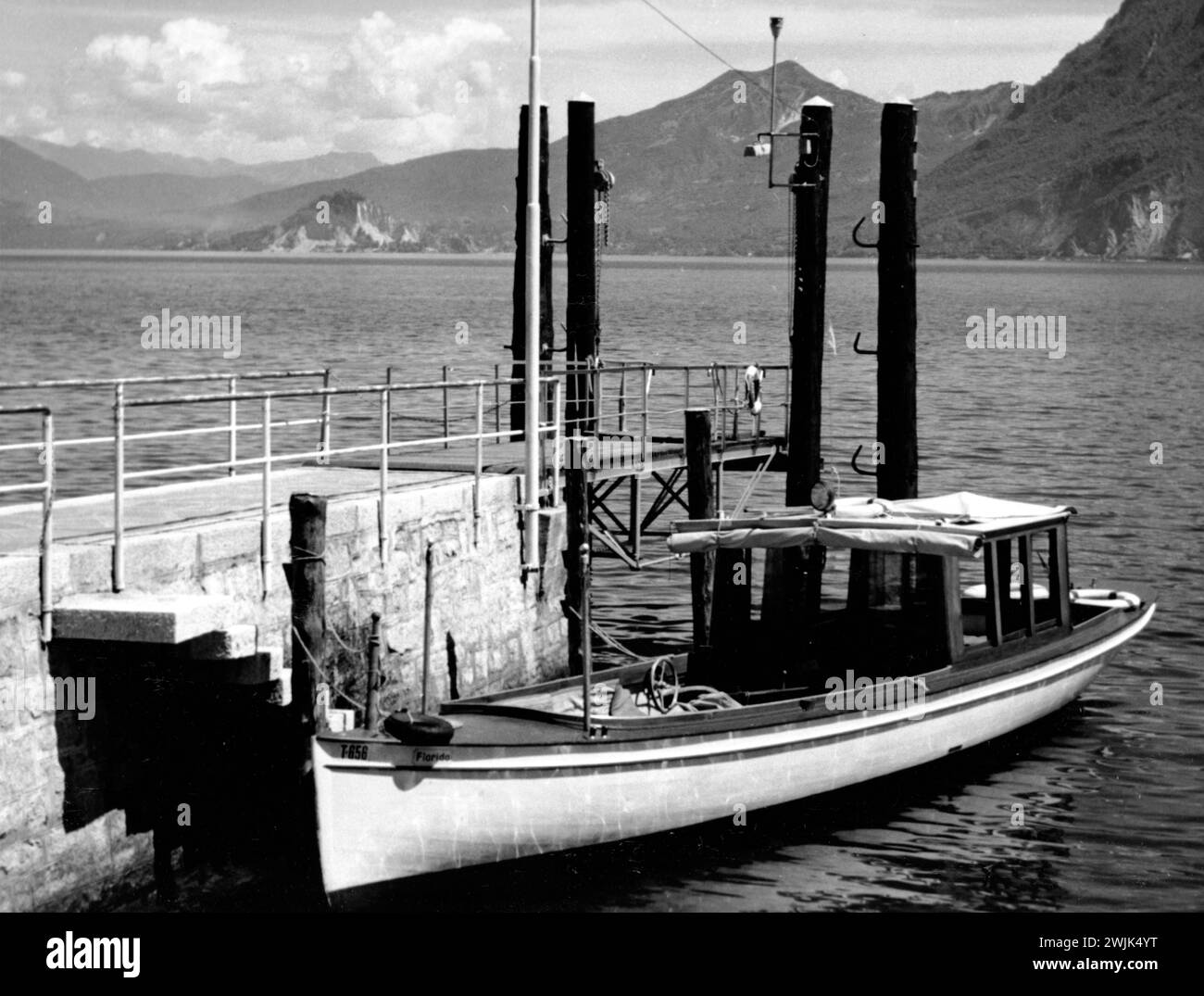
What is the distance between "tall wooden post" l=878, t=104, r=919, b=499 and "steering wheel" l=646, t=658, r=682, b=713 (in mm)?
5200

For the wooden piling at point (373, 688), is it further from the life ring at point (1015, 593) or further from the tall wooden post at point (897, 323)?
the life ring at point (1015, 593)

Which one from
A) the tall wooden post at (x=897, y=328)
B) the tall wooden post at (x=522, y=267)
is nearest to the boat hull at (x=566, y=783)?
the tall wooden post at (x=897, y=328)

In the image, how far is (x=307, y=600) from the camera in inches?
582

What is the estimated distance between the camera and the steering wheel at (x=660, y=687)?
52.2 feet

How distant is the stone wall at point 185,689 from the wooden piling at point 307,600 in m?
0.23

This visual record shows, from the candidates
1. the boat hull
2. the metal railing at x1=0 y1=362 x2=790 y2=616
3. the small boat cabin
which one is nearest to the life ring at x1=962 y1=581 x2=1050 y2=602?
the small boat cabin

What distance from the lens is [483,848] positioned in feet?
46.5

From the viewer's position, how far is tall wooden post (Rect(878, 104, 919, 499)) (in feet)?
68.5
